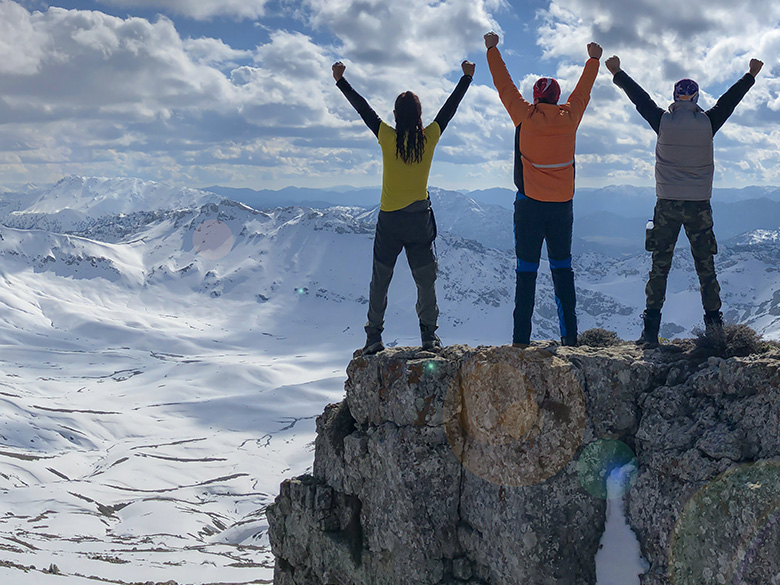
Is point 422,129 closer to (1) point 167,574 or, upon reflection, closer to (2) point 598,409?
(2) point 598,409

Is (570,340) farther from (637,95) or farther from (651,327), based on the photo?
(637,95)

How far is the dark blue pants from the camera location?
10.5 metres

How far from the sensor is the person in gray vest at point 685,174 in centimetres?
980

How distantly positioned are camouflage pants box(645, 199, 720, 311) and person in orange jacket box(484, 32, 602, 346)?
151 centimetres

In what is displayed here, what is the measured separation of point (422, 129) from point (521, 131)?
1796 millimetres

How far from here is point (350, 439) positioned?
37.5 ft

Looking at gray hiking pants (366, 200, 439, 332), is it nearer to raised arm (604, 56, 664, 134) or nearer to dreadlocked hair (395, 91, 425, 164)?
dreadlocked hair (395, 91, 425, 164)

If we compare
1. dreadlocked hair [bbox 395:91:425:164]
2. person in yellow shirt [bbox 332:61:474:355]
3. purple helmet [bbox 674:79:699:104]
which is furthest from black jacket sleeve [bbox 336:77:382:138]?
purple helmet [bbox 674:79:699:104]

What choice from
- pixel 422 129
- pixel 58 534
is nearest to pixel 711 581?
pixel 422 129

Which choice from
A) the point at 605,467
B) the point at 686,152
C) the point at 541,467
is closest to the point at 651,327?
the point at 605,467

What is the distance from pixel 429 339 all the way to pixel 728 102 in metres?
6.75

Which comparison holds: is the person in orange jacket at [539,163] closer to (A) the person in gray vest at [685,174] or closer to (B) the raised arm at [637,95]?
(B) the raised arm at [637,95]

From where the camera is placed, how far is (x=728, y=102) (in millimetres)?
10031

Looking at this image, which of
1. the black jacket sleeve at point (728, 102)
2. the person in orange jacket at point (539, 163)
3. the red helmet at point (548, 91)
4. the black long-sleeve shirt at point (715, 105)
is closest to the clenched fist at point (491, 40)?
the person in orange jacket at point (539, 163)
